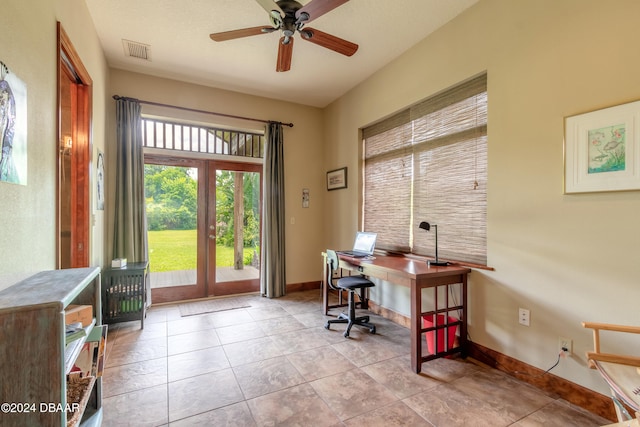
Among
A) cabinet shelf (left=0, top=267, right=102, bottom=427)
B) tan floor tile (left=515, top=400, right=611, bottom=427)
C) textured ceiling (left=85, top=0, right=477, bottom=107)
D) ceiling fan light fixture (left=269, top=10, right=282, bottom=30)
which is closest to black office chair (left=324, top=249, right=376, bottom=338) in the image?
tan floor tile (left=515, top=400, right=611, bottom=427)

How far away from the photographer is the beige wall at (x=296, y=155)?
4172 millimetres

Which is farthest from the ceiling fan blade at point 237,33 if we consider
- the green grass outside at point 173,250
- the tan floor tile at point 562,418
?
the tan floor tile at point 562,418

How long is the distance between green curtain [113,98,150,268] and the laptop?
103 inches

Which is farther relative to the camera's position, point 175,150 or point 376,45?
point 175,150

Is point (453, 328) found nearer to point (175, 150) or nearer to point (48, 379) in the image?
point (48, 379)

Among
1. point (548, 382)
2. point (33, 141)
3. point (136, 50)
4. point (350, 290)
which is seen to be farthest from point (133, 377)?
point (136, 50)

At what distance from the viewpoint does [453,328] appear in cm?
259

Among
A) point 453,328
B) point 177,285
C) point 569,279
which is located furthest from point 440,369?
point 177,285

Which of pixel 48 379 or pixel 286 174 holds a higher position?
pixel 286 174

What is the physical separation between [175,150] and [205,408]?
3278 mm

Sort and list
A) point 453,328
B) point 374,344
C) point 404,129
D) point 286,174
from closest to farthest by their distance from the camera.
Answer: point 453,328 < point 374,344 < point 404,129 < point 286,174

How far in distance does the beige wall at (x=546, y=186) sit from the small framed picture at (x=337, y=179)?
187cm

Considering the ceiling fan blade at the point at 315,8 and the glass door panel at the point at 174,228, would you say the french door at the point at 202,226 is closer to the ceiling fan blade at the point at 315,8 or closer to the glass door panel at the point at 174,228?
the glass door panel at the point at 174,228

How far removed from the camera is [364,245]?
3.59 meters
